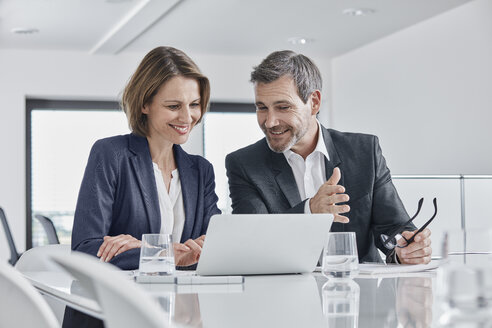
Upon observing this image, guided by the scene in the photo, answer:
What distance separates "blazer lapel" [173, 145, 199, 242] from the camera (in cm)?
238

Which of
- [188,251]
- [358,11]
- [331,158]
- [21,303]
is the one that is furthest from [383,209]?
[358,11]

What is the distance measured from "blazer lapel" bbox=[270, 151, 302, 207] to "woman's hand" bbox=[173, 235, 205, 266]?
615 mm

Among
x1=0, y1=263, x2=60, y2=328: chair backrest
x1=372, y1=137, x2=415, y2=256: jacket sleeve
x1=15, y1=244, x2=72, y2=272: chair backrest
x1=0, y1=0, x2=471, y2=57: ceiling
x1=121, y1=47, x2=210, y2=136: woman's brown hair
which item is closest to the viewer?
x1=0, y1=263, x2=60, y2=328: chair backrest

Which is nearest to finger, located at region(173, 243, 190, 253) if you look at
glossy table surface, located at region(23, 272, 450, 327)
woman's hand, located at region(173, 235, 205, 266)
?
woman's hand, located at region(173, 235, 205, 266)

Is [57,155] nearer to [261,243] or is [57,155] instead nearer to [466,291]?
[261,243]

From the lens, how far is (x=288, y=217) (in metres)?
1.88

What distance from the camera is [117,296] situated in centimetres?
74

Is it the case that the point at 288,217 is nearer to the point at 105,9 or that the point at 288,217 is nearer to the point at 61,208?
the point at 105,9

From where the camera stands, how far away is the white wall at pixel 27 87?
7.55 m

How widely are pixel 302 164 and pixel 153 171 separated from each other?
694 millimetres

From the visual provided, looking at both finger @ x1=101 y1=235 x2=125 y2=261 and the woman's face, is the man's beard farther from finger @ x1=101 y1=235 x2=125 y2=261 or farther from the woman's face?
finger @ x1=101 y1=235 x2=125 y2=261

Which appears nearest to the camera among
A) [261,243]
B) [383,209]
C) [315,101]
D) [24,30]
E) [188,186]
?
[261,243]

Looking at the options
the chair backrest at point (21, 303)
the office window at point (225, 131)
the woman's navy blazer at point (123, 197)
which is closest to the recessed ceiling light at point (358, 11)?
the office window at point (225, 131)

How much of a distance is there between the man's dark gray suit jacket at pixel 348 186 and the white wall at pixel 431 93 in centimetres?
334
